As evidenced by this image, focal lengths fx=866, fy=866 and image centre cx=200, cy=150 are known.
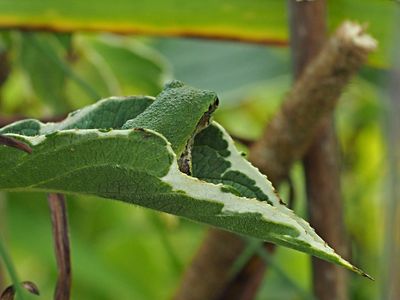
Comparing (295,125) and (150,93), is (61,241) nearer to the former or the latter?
(295,125)

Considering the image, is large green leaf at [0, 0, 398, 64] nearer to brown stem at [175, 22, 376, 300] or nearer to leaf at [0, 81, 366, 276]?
brown stem at [175, 22, 376, 300]

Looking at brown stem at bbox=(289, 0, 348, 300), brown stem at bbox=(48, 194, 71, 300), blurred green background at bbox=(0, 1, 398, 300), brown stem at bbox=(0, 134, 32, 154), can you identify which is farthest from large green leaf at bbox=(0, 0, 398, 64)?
brown stem at bbox=(0, 134, 32, 154)

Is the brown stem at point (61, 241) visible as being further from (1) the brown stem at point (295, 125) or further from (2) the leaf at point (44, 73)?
(2) the leaf at point (44, 73)

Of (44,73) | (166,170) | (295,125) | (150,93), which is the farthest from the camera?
(150,93)

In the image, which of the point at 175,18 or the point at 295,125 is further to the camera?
the point at 175,18

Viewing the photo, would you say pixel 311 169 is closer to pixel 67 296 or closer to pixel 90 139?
pixel 67 296

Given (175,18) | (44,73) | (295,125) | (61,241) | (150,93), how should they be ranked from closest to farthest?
(61,241), (295,125), (175,18), (44,73), (150,93)

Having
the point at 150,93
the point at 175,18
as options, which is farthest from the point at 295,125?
the point at 150,93
